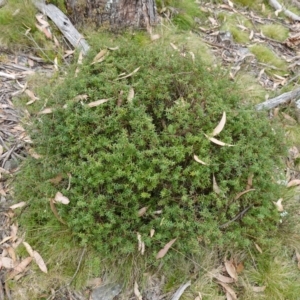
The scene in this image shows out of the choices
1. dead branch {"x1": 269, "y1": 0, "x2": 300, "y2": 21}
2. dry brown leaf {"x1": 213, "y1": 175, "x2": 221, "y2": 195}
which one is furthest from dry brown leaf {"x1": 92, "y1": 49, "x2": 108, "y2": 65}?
dead branch {"x1": 269, "y1": 0, "x2": 300, "y2": 21}

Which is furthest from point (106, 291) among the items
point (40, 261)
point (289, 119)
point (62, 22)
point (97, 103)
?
point (62, 22)

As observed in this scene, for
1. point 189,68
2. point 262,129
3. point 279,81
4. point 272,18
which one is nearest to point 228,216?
point 262,129

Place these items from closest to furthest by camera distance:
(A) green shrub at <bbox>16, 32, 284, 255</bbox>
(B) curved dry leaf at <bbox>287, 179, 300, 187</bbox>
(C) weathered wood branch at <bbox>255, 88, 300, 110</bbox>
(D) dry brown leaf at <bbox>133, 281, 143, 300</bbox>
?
(A) green shrub at <bbox>16, 32, 284, 255</bbox>, (D) dry brown leaf at <bbox>133, 281, 143, 300</bbox>, (B) curved dry leaf at <bbox>287, 179, 300, 187</bbox>, (C) weathered wood branch at <bbox>255, 88, 300, 110</bbox>

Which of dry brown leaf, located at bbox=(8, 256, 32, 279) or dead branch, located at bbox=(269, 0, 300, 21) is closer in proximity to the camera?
dry brown leaf, located at bbox=(8, 256, 32, 279)

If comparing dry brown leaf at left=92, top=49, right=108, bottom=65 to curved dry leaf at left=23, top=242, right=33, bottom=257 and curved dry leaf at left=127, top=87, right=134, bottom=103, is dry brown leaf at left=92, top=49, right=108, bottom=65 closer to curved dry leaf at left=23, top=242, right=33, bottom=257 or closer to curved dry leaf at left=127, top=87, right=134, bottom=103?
curved dry leaf at left=127, top=87, right=134, bottom=103

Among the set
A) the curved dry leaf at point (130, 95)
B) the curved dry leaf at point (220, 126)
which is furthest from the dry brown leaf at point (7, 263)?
the curved dry leaf at point (220, 126)

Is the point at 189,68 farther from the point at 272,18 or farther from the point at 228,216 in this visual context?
the point at 272,18
